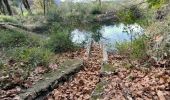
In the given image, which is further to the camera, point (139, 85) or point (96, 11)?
point (96, 11)

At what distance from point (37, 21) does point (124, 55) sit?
52.6ft

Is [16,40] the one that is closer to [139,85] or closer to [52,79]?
[52,79]

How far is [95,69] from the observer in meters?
7.97

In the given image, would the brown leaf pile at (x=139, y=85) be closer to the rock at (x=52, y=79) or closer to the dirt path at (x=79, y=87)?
the dirt path at (x=79, y=87)

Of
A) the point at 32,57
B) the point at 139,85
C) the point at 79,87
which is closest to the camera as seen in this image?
the point at 139,85

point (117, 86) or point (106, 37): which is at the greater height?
point (117, 86)

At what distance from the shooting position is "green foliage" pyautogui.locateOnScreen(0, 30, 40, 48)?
37.4 feet

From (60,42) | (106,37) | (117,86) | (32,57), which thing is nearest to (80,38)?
(106,37)

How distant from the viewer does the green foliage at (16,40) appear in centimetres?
1140

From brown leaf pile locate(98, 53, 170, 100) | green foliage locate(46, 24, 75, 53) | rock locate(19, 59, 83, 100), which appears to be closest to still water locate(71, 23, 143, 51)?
green foliage locate(46, 24, 75, 53)

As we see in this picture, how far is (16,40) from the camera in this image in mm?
11984

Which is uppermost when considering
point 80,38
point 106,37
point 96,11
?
point 96,11

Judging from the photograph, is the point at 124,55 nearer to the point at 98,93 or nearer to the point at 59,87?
the point at 59,87

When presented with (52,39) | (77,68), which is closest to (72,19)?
(52,39)
